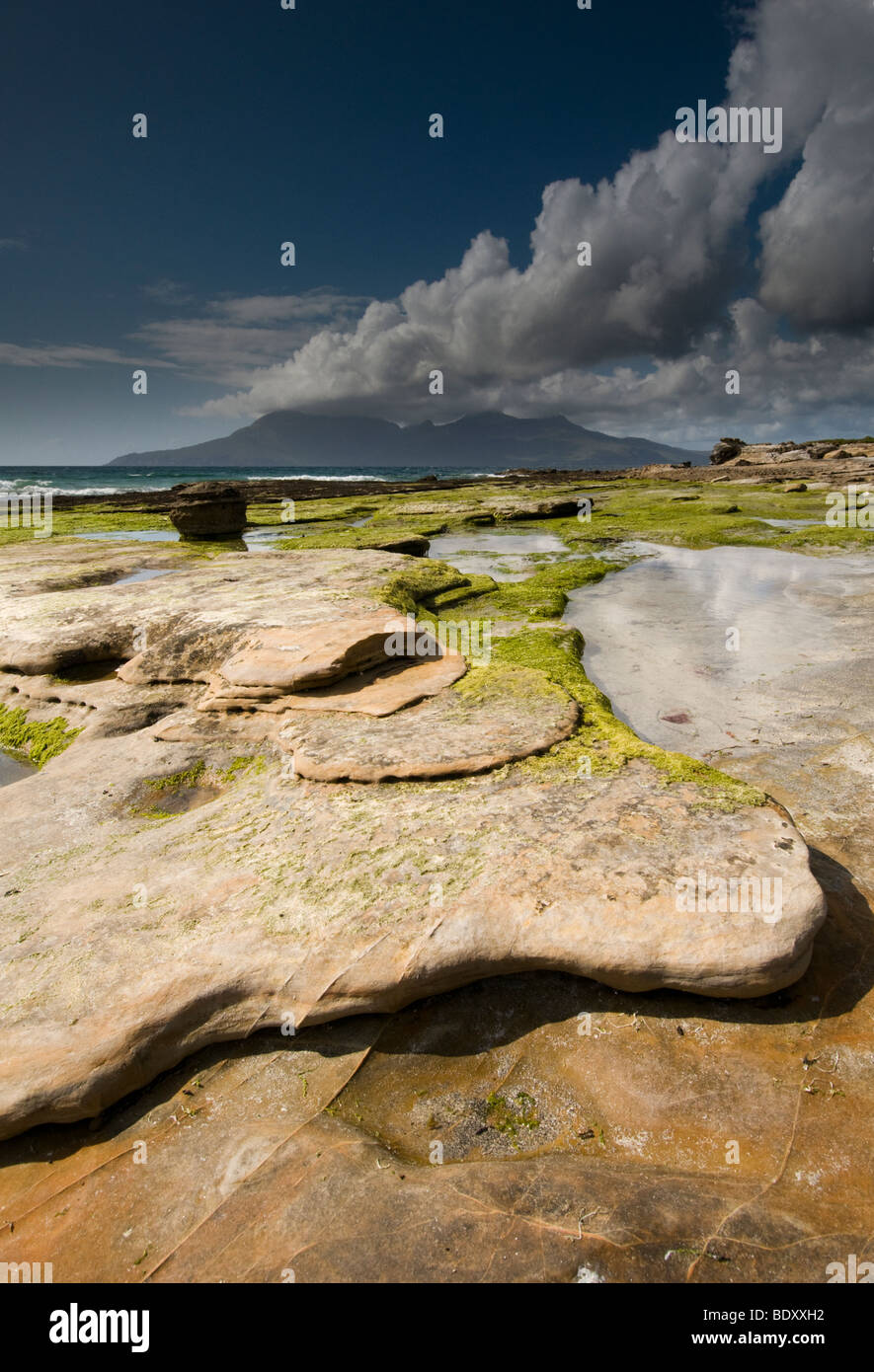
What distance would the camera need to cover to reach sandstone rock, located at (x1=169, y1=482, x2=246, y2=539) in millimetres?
26141

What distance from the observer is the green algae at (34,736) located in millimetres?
8031

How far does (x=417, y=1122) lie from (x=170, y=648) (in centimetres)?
743

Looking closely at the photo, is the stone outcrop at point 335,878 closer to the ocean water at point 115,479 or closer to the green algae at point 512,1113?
the green algae at point 512,1113

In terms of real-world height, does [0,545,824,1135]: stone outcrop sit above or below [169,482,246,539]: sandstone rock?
below

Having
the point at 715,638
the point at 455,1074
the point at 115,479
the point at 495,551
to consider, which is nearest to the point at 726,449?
the point at 495,551

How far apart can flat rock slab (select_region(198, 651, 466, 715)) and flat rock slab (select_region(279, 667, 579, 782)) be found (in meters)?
0.22

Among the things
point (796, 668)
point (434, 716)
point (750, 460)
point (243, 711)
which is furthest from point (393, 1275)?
point (750, 460)

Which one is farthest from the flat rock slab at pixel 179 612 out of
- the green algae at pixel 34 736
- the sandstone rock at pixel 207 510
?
the sandstone rock at pixel 207 510

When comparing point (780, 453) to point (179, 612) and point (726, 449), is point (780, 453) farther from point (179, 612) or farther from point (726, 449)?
→ point (179, 612)

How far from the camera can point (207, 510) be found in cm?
2642

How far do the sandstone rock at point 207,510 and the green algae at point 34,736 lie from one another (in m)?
19.0

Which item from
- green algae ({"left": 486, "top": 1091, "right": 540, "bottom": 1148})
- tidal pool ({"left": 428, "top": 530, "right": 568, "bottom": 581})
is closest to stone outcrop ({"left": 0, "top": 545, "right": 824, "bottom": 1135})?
green algae ({"left": 486, "top": 1091, "right": 540, "bottom": 1148})

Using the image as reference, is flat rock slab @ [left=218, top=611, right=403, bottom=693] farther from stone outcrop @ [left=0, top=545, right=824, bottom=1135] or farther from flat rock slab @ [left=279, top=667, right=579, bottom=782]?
flat rock slab @ [left=279, top=667, right=579, bottom=782]
